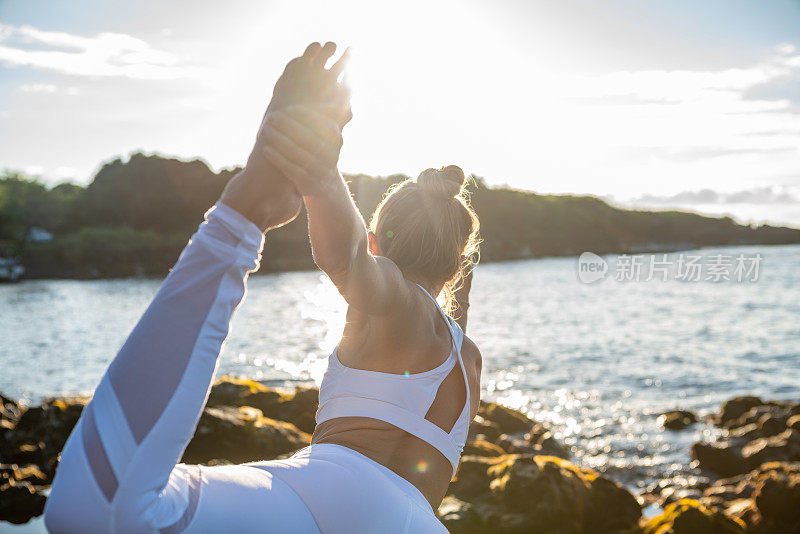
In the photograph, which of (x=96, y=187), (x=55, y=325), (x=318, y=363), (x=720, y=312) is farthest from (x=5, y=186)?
(x=720, y=312)

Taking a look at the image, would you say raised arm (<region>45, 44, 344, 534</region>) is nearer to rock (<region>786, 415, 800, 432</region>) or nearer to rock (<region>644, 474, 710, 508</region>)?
rock (<region>644, 474, 710, 508</region>)

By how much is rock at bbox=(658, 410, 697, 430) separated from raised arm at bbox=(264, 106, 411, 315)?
43.9ft

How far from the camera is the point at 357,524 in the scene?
177cm

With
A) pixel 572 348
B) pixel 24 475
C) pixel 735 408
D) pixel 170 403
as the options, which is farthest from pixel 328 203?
pixel 572 348

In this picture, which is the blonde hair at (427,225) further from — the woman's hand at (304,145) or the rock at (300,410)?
the rock at (300,410)

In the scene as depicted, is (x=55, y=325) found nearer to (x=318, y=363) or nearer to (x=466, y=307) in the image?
(x=318, y=363)

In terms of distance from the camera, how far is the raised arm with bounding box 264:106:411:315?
1450 millimetres

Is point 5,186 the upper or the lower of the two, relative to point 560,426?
upper

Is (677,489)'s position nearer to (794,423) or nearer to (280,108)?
(794,423)

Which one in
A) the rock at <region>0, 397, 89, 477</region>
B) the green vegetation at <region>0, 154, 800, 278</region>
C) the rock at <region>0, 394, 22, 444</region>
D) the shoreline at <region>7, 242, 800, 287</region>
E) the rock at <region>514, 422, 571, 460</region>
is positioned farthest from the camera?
the green vegetation at <region>0, 154, 800, 278</region>

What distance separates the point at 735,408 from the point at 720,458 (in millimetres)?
3635

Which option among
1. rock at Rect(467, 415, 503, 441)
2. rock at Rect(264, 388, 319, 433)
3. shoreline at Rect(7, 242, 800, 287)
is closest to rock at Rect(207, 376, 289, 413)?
rock at Rect(264, 388, 319, 433)

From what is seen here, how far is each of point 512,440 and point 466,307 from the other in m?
7.53

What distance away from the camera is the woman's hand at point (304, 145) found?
1438 millimetres
